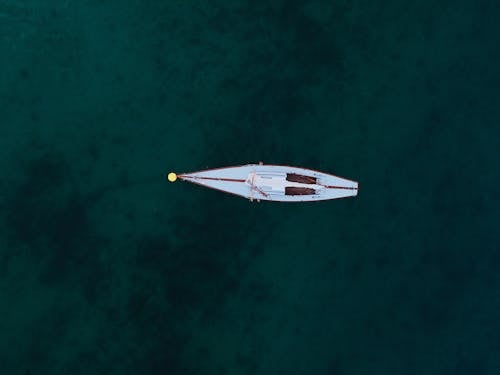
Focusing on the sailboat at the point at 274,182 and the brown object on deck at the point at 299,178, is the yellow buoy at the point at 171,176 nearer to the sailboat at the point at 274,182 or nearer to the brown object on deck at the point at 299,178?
the sailboat at the point at 274,182

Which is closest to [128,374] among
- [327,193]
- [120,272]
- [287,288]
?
[120,272]

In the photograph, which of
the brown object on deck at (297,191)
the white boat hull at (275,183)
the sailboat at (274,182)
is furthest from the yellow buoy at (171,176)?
the brown object on deck at (297,191)

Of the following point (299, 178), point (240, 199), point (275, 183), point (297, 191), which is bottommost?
point (240, 199)

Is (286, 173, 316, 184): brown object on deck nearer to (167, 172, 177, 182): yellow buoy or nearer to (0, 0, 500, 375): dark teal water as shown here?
(0, 0, 500, 375): dark teal water

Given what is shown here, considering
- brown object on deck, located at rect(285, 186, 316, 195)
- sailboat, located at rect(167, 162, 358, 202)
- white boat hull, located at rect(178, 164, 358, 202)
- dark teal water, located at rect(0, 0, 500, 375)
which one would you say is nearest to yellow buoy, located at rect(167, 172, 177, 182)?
sailboat, located at rect(167, 162, 358, 202)

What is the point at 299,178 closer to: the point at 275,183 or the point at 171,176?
the point at 275,183

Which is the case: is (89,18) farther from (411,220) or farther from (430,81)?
(411,220)

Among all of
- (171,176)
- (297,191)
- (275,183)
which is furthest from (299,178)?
(171,176)
